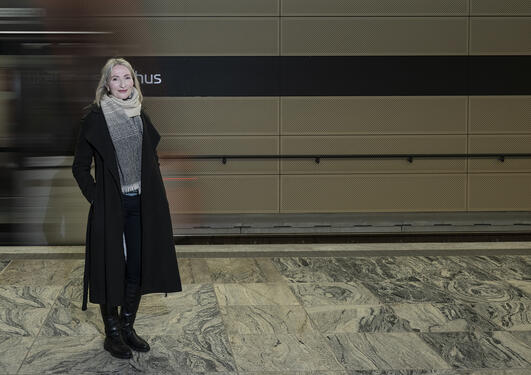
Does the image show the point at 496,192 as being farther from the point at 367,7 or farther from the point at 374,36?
the point at 367,7

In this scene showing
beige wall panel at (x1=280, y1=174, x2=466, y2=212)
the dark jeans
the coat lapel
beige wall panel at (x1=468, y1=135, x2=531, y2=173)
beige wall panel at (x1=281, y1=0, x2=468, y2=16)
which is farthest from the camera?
beige wall panel at (x1=468, y1=135, x2=531, y2=173)

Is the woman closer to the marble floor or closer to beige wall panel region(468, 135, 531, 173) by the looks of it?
the marble floor

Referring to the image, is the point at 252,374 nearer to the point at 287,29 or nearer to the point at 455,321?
the point at 455,321

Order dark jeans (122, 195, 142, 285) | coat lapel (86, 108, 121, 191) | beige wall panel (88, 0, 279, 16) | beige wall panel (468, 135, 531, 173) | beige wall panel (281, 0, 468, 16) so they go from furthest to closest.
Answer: beige wall panel (468, 135, 531, 173), beige wall panel (281, 0, 468, 16), beige wall panel (88, 0, 279, 16), dark jeans (122, 195, 142, 285), coat lapel (86, 108, 121, 191)

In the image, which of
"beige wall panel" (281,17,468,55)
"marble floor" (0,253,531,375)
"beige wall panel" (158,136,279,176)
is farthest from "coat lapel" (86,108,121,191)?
"beige wall panel" (281,17,468,55)

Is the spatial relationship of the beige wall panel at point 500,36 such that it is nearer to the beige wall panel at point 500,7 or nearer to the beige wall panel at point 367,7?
the beige wall panel at point 500,7

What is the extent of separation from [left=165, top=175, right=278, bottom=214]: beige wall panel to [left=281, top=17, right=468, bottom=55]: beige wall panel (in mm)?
1489

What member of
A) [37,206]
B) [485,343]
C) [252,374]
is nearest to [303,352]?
[252,374]

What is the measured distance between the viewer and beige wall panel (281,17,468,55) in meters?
8.35

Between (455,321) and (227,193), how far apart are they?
4199mm

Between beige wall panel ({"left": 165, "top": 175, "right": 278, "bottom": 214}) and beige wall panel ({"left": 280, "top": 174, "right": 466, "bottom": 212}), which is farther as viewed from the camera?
beige wall panel ({"left": 280, "top": 174, "right": 466, "bottom": 212})

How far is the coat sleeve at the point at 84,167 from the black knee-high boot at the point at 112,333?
1.99ft

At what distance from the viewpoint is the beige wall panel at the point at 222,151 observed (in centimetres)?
826

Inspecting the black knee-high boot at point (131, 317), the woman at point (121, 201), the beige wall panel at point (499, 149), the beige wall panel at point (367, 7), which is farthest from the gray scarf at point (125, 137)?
the beige wall panel at point (499, 149)
